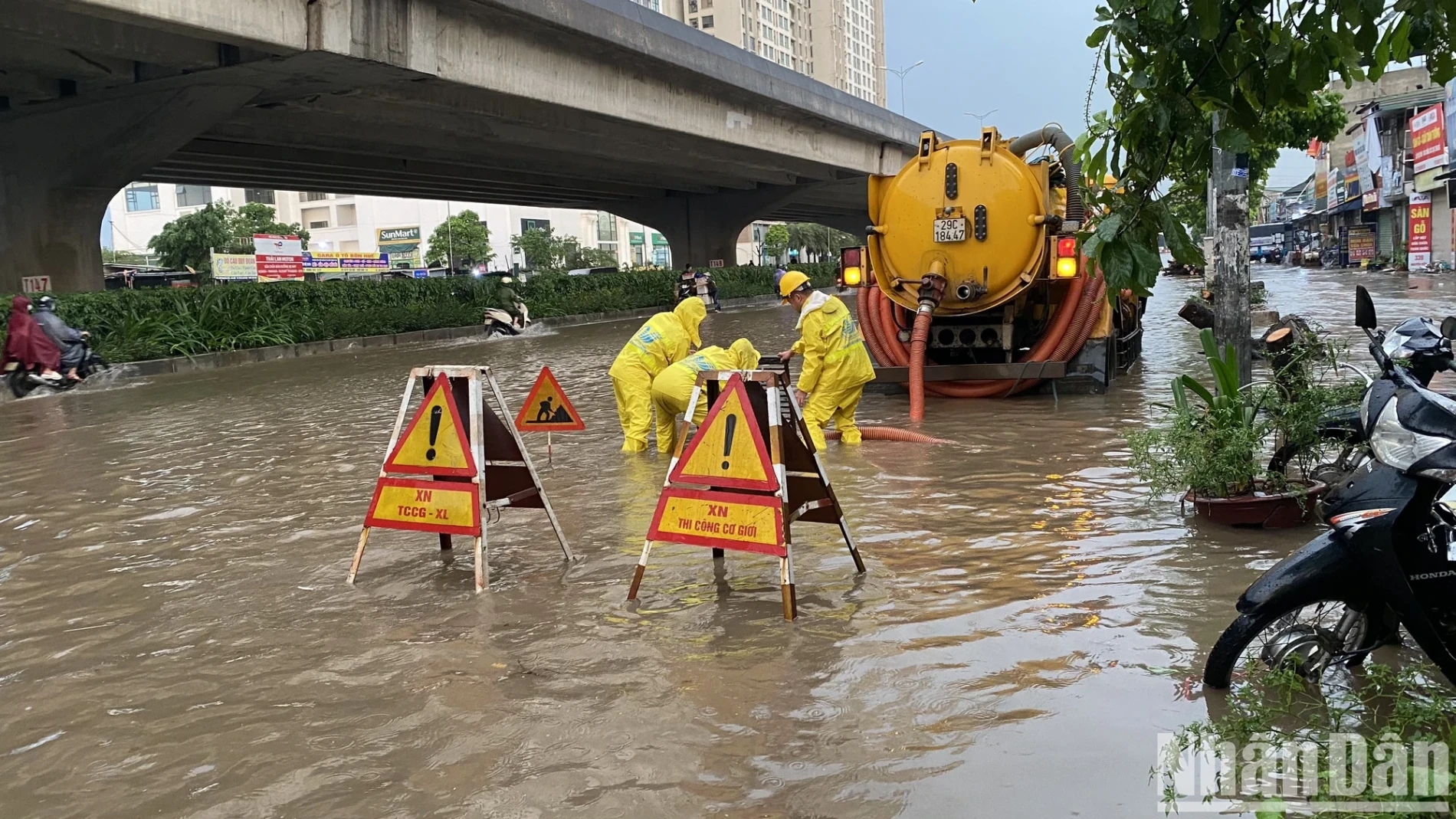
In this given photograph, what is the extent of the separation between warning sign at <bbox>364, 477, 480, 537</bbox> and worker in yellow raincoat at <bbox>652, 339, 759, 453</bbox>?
9.04ft

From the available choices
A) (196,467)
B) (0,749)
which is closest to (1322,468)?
(0,749)

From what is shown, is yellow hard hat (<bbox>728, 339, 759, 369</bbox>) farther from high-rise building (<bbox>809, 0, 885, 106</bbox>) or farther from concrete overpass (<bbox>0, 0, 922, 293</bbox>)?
high-rise building (<bbox>809, 0, 885, 106</bbox>)

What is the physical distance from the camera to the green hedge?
19.9 metres

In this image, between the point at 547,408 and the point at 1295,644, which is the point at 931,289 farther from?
the point at 1295,644

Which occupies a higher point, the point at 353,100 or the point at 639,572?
the point at 353,100

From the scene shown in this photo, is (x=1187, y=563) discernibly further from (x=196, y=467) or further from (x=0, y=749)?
(x=196, y=467)

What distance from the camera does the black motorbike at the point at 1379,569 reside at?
11.2ft

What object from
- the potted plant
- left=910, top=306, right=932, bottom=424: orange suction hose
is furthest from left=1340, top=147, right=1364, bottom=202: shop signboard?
the potted plant

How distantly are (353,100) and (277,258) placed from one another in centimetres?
2586

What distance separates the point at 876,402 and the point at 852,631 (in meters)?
7.52

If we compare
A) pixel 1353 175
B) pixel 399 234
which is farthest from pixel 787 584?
pixel 399 234

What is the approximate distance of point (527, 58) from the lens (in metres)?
21.1

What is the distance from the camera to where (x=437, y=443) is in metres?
5.75

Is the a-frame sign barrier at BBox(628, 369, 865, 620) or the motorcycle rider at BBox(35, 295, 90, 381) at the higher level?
the motorcycle rider at BBox(35, 295, 90, 381)
